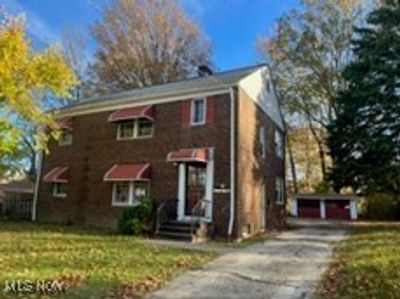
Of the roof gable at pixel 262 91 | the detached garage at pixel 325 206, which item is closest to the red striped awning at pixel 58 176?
the roof gable at pixel 262 91

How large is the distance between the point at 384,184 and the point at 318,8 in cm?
1844

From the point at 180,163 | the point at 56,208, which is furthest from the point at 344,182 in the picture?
the point at 56,208

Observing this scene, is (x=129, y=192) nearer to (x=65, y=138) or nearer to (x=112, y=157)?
(x=112, y=157)

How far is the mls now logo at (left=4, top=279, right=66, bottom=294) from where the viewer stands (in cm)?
710

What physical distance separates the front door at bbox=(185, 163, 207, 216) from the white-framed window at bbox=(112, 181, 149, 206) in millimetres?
2179

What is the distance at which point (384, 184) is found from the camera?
23125mm

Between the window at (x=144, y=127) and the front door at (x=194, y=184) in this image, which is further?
the window at (x=144, y=127)

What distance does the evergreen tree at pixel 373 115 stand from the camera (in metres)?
22.1

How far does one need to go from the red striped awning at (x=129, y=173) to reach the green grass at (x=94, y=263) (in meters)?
4.11

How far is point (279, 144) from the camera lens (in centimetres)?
2625

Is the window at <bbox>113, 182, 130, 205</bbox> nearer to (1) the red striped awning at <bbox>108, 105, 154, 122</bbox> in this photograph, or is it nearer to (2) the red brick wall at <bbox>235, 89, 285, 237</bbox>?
(1) the red striped awning at <bbox>108, 105, 154, 122</bbox>

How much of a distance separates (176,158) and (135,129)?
388cm

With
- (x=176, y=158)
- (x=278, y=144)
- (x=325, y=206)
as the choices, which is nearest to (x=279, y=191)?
(x=278, y=144)

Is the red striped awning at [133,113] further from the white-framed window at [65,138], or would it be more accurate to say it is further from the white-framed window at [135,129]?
the white-framed window at [65,138]
